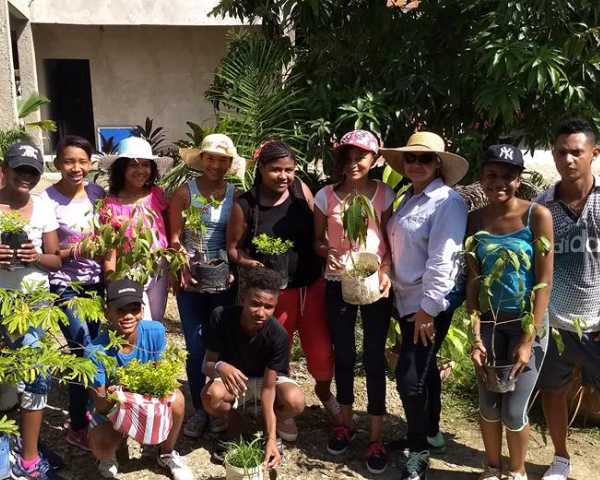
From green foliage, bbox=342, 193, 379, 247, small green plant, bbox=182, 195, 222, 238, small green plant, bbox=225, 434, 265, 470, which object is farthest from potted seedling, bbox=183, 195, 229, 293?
small green plant, bbox=225, 434, 265, 470

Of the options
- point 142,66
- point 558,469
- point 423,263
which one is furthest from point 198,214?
point 142,66

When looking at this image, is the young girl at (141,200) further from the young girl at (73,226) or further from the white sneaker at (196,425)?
the white sneaker at (196,425)

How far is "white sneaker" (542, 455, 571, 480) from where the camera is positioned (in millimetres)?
3529

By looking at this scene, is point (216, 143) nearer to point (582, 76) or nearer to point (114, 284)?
point (114, 284)

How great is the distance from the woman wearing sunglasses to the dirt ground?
35 centimetres

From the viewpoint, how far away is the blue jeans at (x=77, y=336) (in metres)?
3.57

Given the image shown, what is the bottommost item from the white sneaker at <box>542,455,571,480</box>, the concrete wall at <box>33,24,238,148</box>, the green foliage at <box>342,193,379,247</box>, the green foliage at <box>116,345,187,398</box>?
the white sneaker at <box>542,455,571,480</box>

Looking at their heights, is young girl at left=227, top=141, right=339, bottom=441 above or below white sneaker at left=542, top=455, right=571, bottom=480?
above

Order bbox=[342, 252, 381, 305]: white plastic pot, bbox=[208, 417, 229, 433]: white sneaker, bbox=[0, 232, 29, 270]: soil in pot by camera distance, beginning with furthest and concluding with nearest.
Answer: bbox=[208, 417, 229, 433]: white sneaker → bbox=[342, 252, 381, 305]: white plastic pot → bbox=[0, 232, 29, 270]: soil in pot

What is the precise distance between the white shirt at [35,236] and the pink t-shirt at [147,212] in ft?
0.92

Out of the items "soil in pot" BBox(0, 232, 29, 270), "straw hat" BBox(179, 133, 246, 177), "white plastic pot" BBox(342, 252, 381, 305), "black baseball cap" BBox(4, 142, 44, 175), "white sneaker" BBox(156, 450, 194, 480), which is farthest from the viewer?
"straw hat" BBox(179, 133, 246, 177)

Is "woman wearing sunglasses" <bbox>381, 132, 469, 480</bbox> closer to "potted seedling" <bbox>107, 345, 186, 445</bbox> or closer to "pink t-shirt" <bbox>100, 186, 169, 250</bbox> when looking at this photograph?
"potted seedling" <bbox>107, 345, 186, 445</bbox>

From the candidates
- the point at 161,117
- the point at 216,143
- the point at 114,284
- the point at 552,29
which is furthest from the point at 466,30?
the point at 161,117

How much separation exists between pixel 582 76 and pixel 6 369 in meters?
4.28
